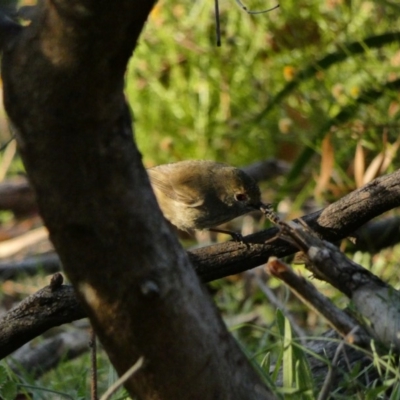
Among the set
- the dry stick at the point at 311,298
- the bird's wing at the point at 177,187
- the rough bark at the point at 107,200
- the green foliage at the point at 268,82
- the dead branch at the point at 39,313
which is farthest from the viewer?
the green foliage at the point at 268,82

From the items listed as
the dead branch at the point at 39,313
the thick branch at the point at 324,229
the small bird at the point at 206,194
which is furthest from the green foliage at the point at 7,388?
the small bird at the point at 206,194

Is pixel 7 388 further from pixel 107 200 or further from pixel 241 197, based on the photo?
pixel 241 197

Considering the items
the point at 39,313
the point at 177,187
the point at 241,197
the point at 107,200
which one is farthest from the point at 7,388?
the point at 177,187

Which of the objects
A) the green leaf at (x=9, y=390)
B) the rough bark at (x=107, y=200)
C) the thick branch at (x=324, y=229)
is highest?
the rough bark at (x=107, y=200)

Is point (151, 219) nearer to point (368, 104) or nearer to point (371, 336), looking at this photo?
→ point (371, 336)

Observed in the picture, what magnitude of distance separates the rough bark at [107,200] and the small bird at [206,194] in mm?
1920

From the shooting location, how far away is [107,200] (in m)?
1.69

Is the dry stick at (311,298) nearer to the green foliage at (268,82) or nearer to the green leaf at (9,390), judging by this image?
the green leaf at (9,390)

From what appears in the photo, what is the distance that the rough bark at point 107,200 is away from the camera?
1.62 metres

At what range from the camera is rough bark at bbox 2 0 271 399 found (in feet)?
5.33

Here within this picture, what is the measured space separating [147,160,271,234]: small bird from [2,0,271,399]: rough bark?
192 centimetres

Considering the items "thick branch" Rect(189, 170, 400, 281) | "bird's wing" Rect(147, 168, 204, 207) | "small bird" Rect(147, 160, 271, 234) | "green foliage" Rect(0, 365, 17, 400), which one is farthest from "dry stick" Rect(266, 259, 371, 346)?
"bird's wing" Rect(147, 168, 204, 207)

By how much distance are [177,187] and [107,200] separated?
2496 mm

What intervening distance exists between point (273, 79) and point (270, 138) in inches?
15.2
